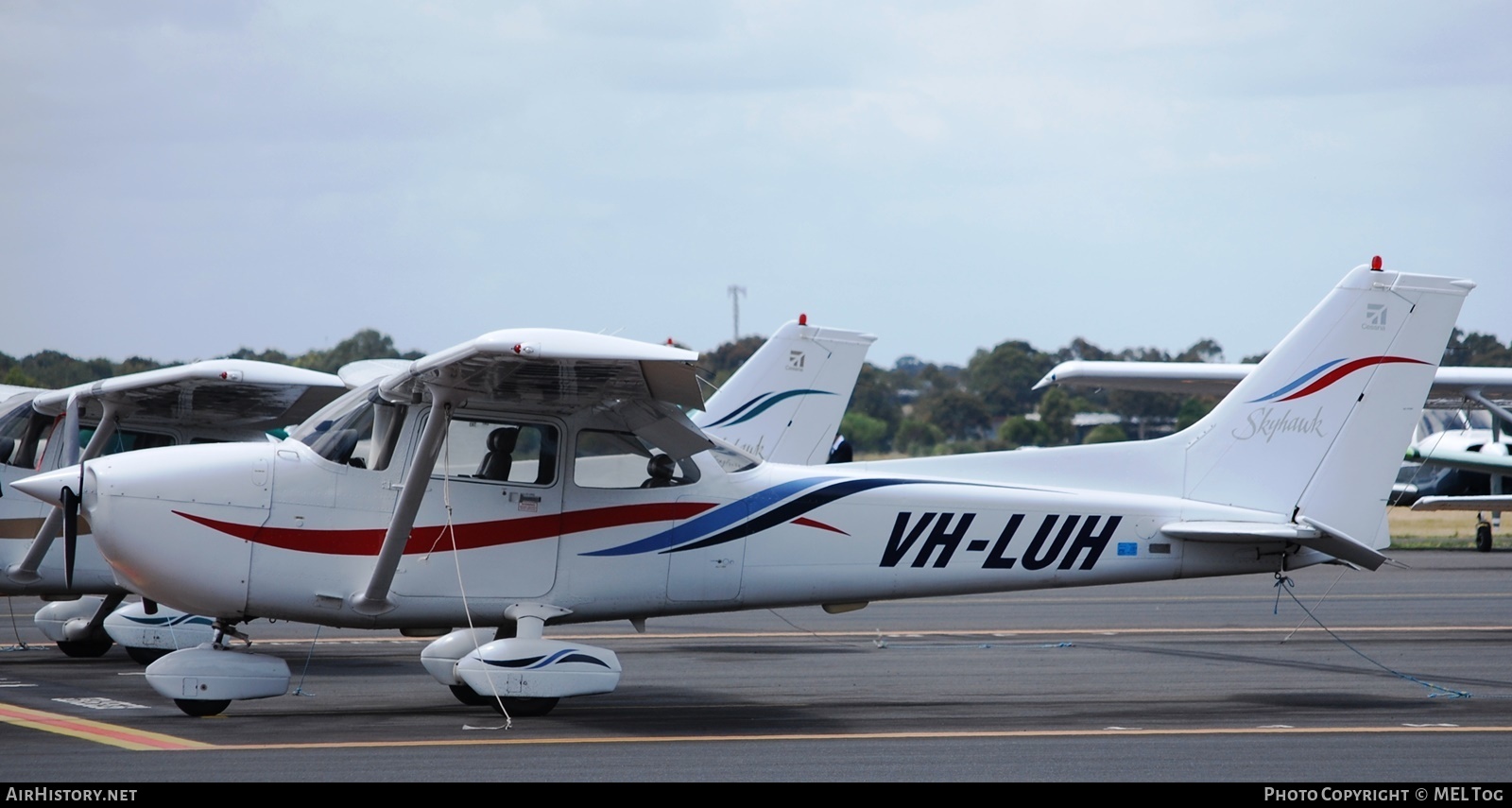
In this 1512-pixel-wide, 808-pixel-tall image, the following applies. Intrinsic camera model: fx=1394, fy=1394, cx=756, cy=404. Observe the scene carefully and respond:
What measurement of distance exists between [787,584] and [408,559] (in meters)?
2.28

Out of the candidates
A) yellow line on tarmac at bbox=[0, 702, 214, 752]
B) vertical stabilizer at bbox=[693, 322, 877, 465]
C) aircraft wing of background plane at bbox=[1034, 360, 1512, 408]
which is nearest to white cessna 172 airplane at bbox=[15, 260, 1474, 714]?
yellow line on tarmac at bbox=[0, 702, 214, 752]

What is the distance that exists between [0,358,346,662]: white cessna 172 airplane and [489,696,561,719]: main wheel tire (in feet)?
10.6

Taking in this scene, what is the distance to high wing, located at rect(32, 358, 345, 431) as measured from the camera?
1003 centimetres

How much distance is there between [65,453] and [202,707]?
3440 mm

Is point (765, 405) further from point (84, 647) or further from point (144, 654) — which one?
point (84, 647)

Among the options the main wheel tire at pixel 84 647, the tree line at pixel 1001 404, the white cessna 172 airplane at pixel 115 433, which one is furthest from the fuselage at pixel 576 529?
the tree line at pixel 1001 404

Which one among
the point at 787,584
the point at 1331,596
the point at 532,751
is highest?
the point at 787,584

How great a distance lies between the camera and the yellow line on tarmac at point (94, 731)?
710 cm

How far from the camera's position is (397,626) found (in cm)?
826

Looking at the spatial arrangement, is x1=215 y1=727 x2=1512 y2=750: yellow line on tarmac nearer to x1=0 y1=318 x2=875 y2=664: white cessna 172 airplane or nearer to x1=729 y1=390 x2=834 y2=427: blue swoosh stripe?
x1=0 y1=318 x2=875 y2=664: white cessna 172 airplane

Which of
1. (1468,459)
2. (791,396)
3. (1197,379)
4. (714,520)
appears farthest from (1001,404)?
(714,520)

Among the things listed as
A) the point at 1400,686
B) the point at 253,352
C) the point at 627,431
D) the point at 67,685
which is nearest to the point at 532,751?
the point at 627,431

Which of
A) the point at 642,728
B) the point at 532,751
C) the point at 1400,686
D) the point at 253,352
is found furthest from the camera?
the point at 253,352

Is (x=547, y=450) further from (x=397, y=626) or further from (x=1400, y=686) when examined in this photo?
(x=1400, y=686)
